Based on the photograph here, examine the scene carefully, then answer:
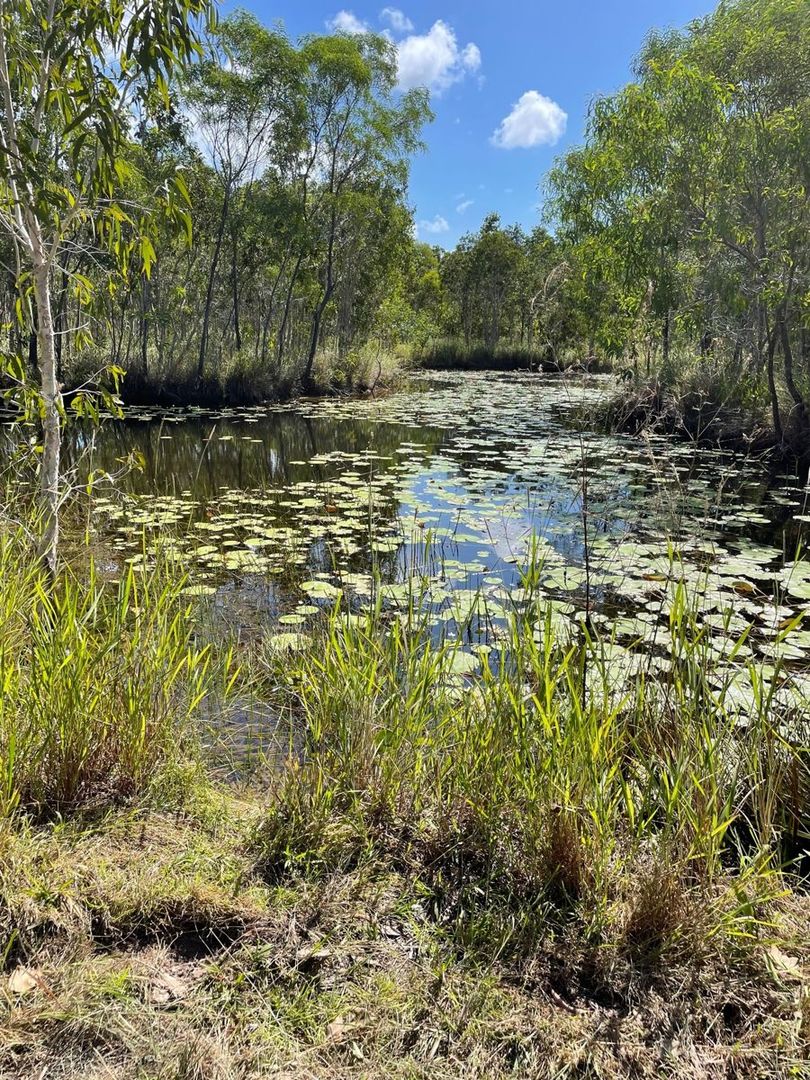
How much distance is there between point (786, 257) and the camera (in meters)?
8.39

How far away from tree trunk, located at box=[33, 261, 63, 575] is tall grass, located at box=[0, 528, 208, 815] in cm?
55

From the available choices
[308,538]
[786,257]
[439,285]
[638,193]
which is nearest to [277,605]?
[308,538]

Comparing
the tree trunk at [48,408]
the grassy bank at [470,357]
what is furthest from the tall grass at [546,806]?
the grassy bank at [470,357]

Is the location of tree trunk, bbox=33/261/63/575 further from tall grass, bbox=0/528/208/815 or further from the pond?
tall grass, bbox=0/528/208/815

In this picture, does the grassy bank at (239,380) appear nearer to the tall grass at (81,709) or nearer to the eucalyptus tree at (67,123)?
the eucalyptus tree at (67,123)

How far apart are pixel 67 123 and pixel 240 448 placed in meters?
8.79

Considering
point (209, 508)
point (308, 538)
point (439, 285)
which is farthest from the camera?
point (439, 285)

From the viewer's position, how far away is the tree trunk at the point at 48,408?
8.20 ft

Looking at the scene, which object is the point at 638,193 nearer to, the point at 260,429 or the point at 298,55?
the point at 260,429

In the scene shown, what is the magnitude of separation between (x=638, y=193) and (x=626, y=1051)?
13864 millimetres

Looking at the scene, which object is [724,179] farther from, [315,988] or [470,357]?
[470,357]

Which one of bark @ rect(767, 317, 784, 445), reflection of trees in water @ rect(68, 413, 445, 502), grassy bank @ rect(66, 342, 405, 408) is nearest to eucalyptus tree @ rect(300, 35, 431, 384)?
grassy bank @ rect(66, 342, 405, 408)

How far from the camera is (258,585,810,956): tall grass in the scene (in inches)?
60.4

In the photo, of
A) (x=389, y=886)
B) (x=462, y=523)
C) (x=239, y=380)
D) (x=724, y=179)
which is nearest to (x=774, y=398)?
(x=724, y=179)
